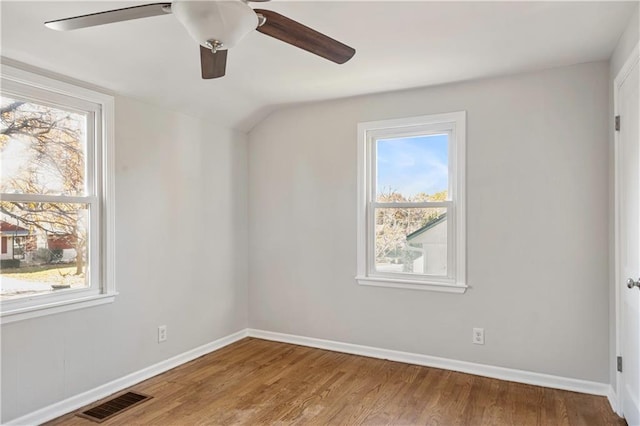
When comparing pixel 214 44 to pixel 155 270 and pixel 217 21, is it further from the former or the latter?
pixel 155 270

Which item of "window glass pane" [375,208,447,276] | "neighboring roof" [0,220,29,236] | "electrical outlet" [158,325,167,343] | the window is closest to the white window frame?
"neighboring roof" [0,220,29,236]

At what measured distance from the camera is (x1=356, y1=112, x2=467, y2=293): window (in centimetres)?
345

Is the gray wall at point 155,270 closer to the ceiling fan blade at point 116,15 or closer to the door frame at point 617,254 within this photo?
the ceiling fan blade at point 116,15

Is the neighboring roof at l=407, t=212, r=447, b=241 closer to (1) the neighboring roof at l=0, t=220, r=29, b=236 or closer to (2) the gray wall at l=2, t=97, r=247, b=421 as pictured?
(2) the gray wall at l=2, t=97, r=247, b=421

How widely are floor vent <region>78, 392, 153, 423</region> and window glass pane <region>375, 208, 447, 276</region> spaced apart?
2.15 metres

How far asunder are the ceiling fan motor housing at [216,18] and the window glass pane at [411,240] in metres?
2.41

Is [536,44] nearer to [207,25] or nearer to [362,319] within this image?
[207,25]

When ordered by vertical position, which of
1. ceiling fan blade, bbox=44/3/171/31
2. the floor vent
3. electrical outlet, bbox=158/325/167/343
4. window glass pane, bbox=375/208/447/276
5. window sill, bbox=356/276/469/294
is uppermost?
ceiling fan blade, bbox=44/3/171/31

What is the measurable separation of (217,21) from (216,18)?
0.5 inches

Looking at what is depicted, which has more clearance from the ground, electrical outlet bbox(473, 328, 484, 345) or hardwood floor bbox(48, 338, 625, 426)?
electrical outlet bbox(473, 328, 484, 345)

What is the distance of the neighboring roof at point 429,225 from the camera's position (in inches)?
139

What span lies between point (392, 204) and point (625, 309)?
1.82 metres

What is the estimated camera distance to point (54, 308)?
8.75 feet

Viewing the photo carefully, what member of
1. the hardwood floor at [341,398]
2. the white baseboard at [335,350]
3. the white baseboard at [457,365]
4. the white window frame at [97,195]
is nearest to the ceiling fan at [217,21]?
the white window frame at [97,195]
